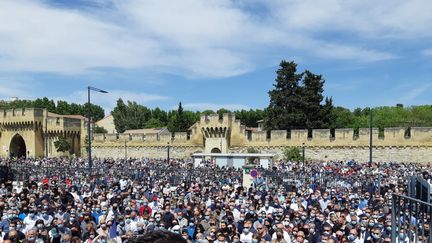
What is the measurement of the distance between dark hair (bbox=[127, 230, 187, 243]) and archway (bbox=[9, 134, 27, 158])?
7254 centimetres

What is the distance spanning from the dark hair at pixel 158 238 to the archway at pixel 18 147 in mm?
72544

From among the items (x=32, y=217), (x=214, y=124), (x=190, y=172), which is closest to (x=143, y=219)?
(x=32, y=217)

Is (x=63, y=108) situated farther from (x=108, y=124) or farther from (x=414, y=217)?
(x=414, y=217)

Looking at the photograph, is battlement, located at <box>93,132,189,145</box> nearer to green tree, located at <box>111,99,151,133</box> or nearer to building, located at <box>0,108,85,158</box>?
building, located at <box>0,108,85,158</box>

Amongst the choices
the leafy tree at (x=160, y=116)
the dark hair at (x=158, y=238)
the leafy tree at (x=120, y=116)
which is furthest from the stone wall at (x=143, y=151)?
the dark hair at (x=158, y=238)

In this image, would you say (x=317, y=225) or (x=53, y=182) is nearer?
(x=317, y=225)

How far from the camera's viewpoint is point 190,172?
3173 cm

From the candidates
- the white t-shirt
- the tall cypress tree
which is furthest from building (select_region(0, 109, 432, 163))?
the white t-shirt

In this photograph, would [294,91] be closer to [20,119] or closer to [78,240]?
[20,119]

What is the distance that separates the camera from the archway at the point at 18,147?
69.0 metres

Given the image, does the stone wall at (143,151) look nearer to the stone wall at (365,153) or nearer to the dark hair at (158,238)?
the stone wall at (365,153)

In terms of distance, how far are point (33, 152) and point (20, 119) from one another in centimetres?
584

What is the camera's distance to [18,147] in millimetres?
70750

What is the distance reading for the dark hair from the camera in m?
1.78
